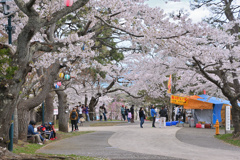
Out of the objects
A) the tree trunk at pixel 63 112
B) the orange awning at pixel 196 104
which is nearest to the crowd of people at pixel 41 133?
the tree trunk at pixel 63 112

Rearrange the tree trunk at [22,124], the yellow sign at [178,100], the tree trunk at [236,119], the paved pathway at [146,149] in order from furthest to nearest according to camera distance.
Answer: the yellow sign at [178,100]
the tree trunk at [236,119]
the tree trunk at [22,124]
the paved pathway at [146,149]

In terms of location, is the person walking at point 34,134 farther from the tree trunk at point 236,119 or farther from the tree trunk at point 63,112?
the tree trunk at point 236,119

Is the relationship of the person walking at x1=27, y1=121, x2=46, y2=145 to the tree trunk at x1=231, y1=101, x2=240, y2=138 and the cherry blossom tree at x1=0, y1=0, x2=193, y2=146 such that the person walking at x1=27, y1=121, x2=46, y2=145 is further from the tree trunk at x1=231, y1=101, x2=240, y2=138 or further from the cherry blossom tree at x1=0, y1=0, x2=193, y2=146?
the tree trunk at x1=231, y1=101, x2=240, y2=138

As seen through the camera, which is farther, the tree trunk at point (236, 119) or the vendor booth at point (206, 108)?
the vendor booth at point (206, 108)

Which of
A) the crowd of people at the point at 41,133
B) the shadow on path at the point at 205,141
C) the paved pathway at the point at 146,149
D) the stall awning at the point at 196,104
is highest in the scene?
the stall awning at the point at 196,104

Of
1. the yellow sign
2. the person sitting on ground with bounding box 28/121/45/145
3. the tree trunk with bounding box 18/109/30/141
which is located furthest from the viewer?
the yellow sign

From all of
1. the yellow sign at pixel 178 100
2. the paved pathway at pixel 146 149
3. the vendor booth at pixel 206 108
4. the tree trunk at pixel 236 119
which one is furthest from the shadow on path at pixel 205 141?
the vendor booth at pixel 206 108

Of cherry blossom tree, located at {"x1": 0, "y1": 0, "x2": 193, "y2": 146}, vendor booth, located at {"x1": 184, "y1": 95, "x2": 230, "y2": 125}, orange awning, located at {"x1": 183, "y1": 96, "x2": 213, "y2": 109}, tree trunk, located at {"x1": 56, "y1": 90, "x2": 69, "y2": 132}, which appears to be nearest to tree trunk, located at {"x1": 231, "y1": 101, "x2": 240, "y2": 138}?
cherry blossom tree, located at {"x1": 0, "y1": 0, "x2": 193, "y2": 146}

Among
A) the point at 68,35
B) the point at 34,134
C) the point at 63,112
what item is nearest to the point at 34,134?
the point at 34,134

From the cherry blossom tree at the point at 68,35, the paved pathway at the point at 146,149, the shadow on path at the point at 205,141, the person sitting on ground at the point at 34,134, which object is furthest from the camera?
the person sitting on ground at the point at 34,134

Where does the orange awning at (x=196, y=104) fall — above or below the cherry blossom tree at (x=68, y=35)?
below

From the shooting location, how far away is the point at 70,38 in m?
12.4

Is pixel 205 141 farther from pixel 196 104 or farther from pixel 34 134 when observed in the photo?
pixel 196 104

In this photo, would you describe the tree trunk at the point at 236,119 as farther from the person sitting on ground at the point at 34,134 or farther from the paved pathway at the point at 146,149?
the person sitting on ground at the point at 34,134
